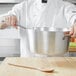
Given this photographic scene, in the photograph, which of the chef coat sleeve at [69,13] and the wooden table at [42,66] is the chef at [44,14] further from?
the wooden table at [42,66]

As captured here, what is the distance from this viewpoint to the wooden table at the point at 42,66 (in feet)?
2.61

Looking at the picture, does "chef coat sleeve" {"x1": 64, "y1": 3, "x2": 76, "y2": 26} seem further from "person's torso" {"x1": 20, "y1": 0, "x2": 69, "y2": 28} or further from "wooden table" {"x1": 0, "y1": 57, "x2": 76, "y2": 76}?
"wooden table" {"x1": 0, "y1": 57, "x2": 76, "y2": 76}

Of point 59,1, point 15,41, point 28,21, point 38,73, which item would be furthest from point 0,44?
point 38,73

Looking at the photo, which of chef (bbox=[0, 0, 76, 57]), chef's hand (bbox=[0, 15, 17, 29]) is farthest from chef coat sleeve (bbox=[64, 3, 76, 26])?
chef's hand (bbox=[0, 15, 17, 29])

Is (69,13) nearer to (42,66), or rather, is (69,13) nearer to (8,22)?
(8,22)

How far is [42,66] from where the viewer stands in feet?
2.96

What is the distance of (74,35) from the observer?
0.95 metres

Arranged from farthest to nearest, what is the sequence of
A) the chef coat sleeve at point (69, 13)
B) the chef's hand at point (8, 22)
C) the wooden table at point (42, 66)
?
1. the chef coat sleeve at point (69, 13)
2. the chef's hand at point (8, 22)
3. the wooden table at point (42, 66)

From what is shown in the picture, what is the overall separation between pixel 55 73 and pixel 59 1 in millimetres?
828

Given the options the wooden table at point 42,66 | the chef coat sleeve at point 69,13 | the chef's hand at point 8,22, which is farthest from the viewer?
the chef coat sleeve at point 69,13

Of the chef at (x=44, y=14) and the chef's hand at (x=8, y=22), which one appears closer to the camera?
the chef's hand at (x=8, y=22)

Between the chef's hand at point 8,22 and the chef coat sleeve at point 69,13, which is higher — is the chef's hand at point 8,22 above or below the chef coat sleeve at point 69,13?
below

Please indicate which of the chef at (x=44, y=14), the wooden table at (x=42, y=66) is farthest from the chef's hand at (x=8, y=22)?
the wooden table at (x=42, y=66)

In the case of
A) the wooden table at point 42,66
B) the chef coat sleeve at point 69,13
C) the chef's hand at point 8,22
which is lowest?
the wooden table at point 42,66
